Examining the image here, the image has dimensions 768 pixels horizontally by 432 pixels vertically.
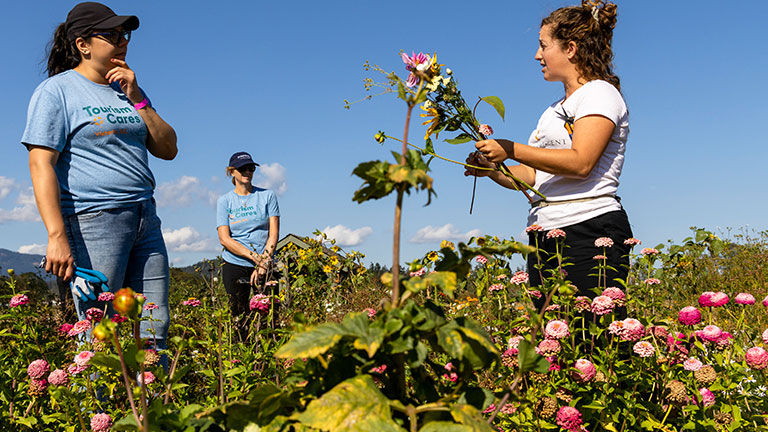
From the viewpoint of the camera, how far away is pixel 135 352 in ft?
4.01

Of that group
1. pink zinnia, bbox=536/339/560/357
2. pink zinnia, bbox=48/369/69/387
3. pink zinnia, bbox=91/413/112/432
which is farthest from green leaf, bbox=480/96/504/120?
pink zinnia, bbox=48/369/69/387

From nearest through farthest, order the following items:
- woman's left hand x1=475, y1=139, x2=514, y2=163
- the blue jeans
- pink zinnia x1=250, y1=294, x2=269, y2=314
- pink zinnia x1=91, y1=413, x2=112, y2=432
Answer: pink zinnia x1=91, y1=413, x2=112, y2=432 < woman's left hand x1=475, y1=139, x2=514, y2=163 < pink zinnia x1=250, y1=294, x2=269, y2=314 < the blue jeans

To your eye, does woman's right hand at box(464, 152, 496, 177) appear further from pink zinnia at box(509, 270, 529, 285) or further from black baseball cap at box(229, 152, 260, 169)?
black baseball cap at box(229, 152, 260, 169)

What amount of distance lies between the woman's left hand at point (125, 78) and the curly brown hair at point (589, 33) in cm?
196

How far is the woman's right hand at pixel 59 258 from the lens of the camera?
238 cm

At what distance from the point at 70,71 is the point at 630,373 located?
2769 mm

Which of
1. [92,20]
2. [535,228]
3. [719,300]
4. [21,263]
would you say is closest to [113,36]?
[92,20]

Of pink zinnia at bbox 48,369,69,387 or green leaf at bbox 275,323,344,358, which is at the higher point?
green leaf at bbox 275,323,344,358

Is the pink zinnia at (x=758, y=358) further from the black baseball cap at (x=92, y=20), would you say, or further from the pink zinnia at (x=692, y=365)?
the black baseball cap at (x=92, y=20)

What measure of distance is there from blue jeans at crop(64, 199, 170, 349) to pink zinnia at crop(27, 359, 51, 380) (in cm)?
37

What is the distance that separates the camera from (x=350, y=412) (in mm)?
915

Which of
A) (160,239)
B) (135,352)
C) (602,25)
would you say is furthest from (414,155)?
(160,239)

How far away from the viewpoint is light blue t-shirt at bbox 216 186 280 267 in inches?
212

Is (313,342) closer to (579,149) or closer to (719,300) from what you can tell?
(579,149)
